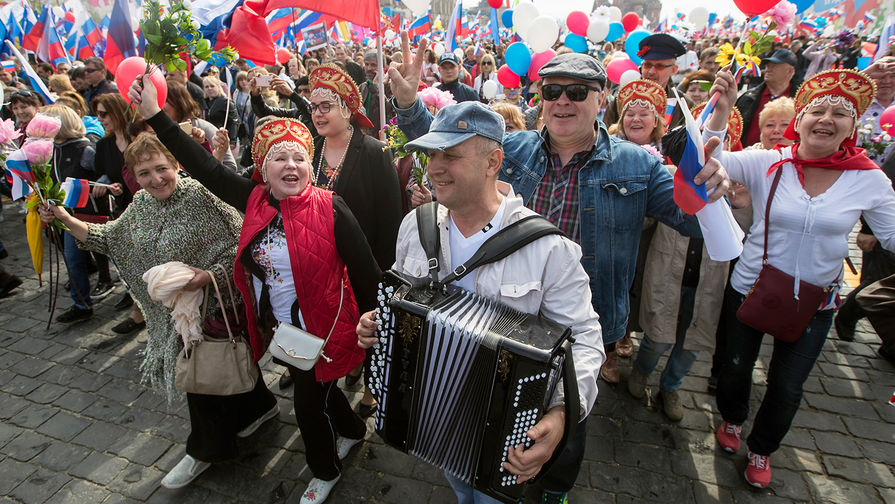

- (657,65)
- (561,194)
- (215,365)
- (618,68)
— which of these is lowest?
(215,365)

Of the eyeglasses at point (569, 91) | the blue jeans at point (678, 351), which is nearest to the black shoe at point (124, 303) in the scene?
the eyeglasses at point (569, 91)

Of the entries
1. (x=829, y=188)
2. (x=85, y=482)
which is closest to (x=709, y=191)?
(x=829, y=188)

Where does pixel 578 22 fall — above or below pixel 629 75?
above

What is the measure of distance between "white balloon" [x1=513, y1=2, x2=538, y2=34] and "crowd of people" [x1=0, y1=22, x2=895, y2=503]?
3997 millimetres

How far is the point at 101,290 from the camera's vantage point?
228 inches

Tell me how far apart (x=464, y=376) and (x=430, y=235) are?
648 mm

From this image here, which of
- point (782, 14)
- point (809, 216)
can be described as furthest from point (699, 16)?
point (809, 216)

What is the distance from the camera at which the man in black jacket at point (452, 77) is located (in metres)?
7.09

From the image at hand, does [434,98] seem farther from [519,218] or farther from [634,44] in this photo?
[634,44]

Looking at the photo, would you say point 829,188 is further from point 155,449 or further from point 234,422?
point 155,449

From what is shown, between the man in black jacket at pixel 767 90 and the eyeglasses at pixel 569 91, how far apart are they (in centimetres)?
339

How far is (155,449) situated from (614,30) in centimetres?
911

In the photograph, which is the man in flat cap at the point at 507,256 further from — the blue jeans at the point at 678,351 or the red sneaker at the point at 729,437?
the red sneaker at the point at 729,437

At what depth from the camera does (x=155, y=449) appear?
3.47 m
